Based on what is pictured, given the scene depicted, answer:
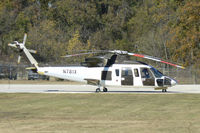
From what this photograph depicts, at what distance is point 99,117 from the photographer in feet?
59.8

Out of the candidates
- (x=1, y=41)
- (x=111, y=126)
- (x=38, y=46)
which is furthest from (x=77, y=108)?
(x=1, y=41)

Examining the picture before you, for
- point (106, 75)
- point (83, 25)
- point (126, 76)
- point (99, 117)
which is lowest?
point (99, 117)

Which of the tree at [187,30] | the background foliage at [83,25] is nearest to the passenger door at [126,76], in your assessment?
the tree at [187,30]

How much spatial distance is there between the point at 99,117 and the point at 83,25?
73699 mm

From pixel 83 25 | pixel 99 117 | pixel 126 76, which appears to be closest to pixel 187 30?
pixel 126 76

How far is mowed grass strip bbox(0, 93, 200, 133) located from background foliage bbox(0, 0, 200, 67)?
50.8m

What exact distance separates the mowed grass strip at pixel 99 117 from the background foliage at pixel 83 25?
5080 centimetres

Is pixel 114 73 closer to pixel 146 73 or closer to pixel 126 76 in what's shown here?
pixel 126 76

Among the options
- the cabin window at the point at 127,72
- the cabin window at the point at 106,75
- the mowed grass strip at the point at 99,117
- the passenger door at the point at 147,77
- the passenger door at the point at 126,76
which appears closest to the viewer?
the mowed grass strip at the point at 99,117

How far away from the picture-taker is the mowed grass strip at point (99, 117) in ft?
48.5

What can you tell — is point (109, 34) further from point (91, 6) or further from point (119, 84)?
point (119, 84)

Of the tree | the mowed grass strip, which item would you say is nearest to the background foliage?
the tree

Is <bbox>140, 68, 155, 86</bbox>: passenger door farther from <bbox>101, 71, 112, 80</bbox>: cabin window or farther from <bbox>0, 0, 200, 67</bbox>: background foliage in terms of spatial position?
<bbox>0, 0, 200, 67</bbox>: background foliage

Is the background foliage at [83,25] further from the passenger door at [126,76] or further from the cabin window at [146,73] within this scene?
the passenger door at [126,76]
